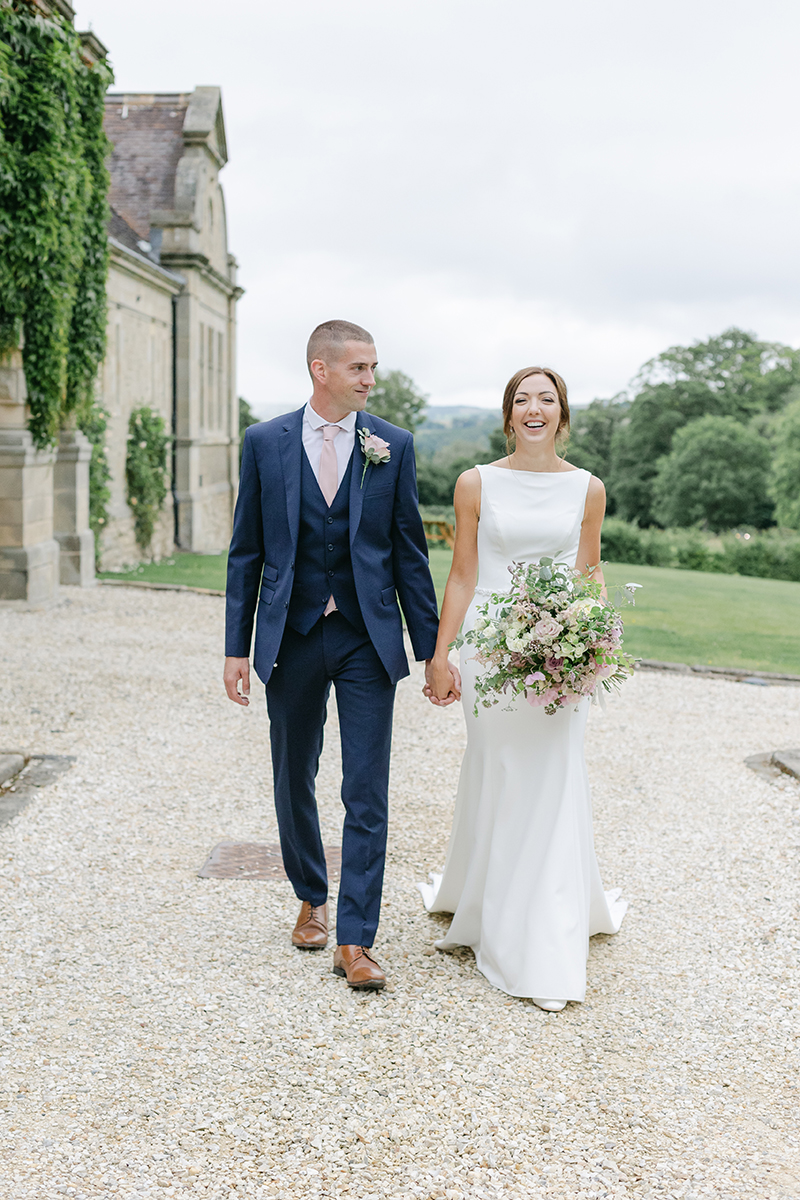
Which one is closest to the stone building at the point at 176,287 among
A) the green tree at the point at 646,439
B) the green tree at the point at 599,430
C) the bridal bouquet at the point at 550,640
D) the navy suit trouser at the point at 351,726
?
the navy suit trouser at the point at 351,726

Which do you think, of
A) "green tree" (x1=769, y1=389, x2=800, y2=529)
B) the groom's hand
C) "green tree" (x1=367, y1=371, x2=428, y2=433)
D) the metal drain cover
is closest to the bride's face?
the groom's hand

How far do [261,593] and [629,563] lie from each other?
31.8m

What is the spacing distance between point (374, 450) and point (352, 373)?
0.87ft

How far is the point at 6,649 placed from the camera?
10.3 m

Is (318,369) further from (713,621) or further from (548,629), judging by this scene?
(713,621)

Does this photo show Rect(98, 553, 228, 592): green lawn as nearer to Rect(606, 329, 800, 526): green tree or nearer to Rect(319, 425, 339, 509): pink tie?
Rect(319, 425, 339, 509): pink tie

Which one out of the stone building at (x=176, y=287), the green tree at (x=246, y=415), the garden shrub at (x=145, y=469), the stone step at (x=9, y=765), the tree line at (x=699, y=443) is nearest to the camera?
the stone step at (x=9, y=765)

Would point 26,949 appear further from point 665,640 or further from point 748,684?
point 665,640

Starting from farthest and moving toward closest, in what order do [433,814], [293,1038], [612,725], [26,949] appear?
[612,725], [433,814], [26,949], [293,1038]

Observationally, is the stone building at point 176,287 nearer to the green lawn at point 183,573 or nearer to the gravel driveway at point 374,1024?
the green lawn at point 183,573

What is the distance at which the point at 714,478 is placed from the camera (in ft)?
181

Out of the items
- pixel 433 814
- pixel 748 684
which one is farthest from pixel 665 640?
pixel 433 814

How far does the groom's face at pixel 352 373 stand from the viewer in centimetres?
354

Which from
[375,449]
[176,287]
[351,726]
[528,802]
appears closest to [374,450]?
[375,449]
